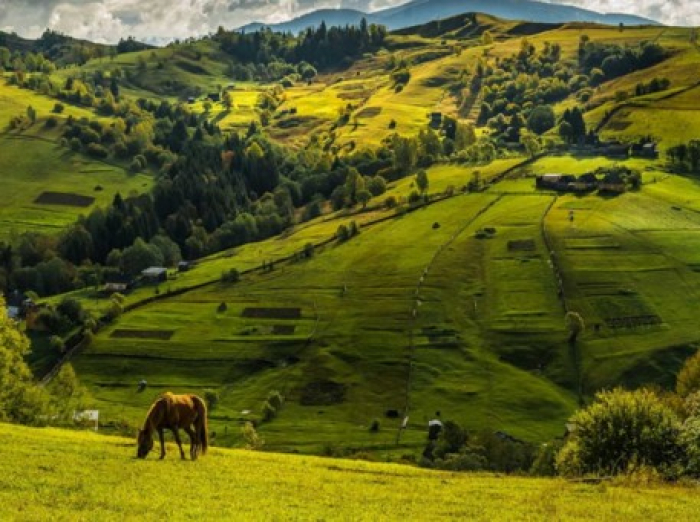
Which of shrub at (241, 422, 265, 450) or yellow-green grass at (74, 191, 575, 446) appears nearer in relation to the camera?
shrub at (241, 422, 265, 450)

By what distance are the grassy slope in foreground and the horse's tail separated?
983 millimetres

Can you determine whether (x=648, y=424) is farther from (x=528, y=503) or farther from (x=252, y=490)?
(x=252, y=490)

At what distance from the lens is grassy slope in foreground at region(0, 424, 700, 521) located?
1236 inches

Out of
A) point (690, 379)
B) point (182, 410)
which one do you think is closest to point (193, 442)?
point (182, 410)

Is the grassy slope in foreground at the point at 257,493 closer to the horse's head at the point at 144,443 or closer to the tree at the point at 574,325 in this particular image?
the horse's head at the point at 144,443

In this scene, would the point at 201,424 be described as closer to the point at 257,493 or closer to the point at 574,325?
the point at 257,493

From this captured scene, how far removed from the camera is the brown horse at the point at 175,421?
4250 centimetres

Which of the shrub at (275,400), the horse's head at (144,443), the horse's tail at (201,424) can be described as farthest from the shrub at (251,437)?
the horse's head at (144,443)

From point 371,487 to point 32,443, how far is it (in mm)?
19175

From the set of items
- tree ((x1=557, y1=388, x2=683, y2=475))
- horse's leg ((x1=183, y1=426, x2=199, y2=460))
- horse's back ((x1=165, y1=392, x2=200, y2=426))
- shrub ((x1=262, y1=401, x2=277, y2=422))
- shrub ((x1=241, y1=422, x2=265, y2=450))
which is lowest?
shrub ((x1=262, y1=401, x2=277, y2=422))

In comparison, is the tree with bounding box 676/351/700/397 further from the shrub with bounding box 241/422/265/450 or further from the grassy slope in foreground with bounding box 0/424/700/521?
the grassy slope in foreground with bounding box 0/424/700/521

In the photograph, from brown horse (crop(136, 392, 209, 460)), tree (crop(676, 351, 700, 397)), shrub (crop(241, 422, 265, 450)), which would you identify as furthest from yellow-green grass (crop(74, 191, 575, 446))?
brown horse (crop(136, 392, 209, 460))

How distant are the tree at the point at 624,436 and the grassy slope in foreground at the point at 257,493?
1254 cm

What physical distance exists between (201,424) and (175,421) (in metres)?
2.06
